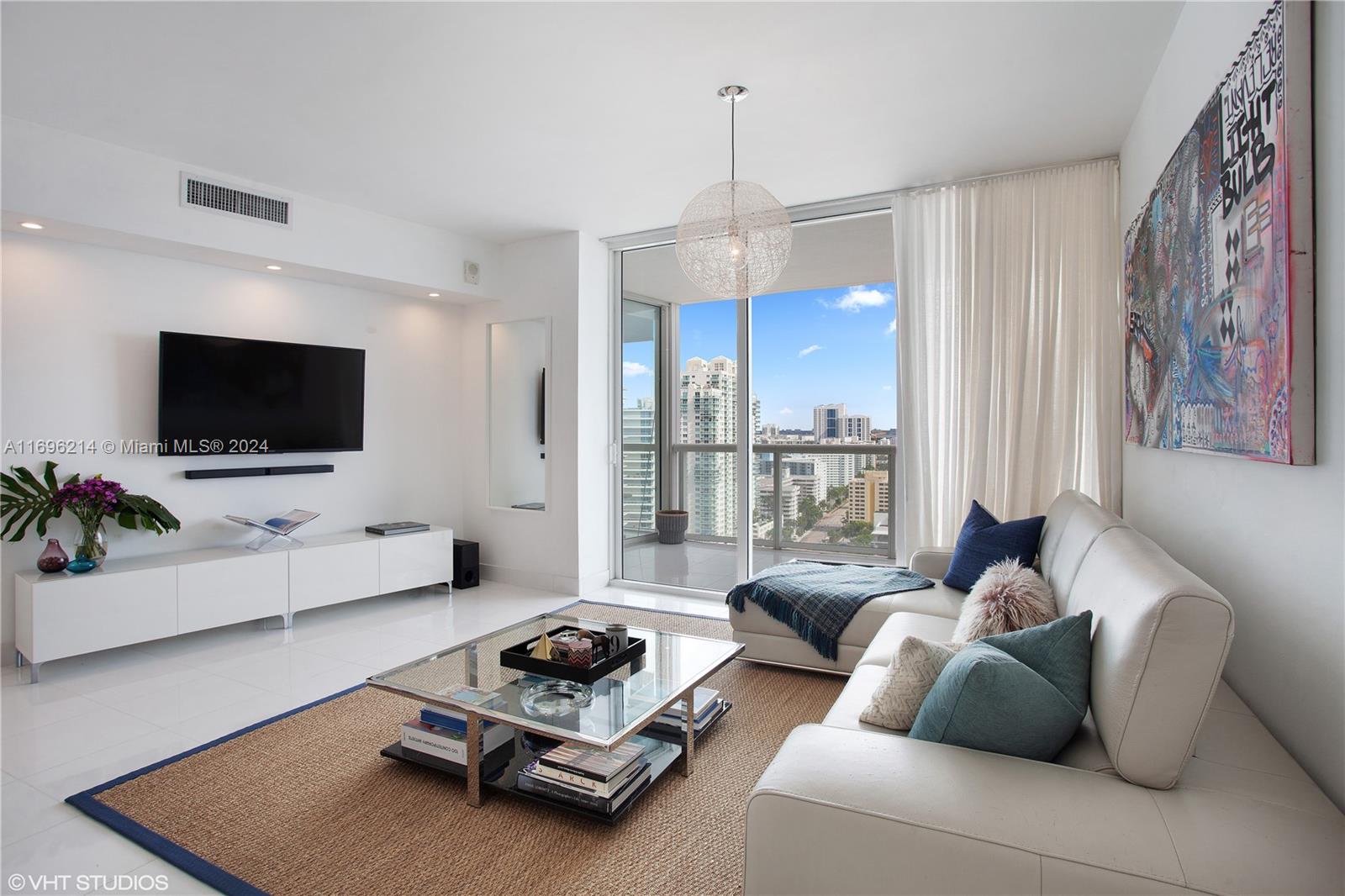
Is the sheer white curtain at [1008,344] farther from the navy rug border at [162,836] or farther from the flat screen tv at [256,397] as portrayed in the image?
the flat screen tv at [256,397]

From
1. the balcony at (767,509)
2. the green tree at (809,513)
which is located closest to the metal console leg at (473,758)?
the balcony at (767,509)

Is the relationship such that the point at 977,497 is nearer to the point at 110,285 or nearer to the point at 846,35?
the point at 846,35

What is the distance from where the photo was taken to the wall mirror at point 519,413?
205 inches

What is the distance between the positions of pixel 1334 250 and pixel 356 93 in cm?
320

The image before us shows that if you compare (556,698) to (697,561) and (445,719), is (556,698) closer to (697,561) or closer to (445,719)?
(445,719)

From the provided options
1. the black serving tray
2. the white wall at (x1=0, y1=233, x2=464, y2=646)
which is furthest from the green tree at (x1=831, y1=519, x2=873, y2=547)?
the white wall at (x1=0, y1=233, x2=464, y2=646)

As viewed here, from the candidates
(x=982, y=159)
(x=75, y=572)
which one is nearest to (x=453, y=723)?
(x=75, y=572)

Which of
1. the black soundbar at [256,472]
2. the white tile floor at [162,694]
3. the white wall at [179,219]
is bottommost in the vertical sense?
the white tile floor at [162,694]

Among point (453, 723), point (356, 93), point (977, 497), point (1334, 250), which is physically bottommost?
point (453, 723)

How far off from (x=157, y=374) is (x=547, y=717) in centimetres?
339

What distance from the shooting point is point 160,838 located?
76.6 inches

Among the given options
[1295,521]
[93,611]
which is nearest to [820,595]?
[1295,521]

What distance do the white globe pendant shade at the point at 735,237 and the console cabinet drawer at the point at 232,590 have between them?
297cm

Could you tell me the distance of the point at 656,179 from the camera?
3910 millimetres
